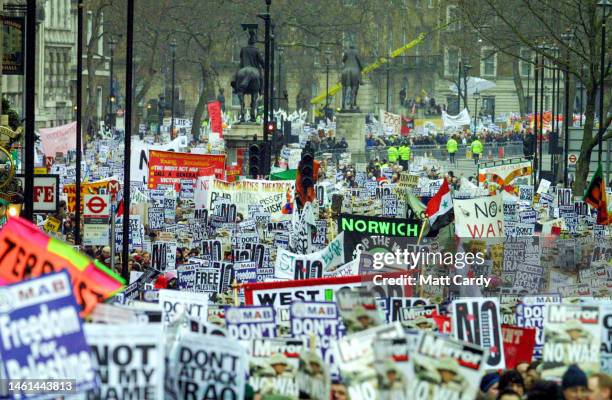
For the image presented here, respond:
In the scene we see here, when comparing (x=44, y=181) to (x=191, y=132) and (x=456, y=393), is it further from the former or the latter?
(x=191, y=132)

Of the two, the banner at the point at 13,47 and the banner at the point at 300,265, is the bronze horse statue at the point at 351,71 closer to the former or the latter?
the banner at the point at 13,47

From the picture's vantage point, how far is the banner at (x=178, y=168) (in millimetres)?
38500

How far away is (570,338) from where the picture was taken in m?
13.3

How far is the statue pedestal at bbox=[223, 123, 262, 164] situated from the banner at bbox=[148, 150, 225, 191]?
1084 centimetres

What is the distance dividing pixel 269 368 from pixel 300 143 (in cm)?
6657

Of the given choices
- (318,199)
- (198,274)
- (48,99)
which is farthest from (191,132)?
(198,274)

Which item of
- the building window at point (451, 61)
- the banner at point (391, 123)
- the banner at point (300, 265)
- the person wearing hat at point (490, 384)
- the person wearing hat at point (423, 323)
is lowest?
the person wearing hat at point (490, 384)

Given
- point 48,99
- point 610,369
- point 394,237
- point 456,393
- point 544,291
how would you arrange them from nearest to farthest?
point 456,393 < point 610,369 < point 544,291 < point 394,237 < point 48,99

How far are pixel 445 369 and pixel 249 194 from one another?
926 inches

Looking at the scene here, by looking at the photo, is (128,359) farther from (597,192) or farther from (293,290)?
(597,192)

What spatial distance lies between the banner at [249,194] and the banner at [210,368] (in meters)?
22.5

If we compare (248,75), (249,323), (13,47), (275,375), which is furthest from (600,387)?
(248,75)

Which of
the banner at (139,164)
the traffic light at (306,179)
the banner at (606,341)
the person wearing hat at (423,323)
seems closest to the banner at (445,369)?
the banner at (606,341)

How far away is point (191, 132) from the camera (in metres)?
91.8
